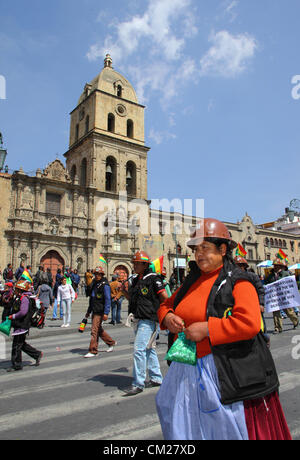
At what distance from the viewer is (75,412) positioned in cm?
382

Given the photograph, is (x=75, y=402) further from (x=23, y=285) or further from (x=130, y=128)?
(x=130, y=128)

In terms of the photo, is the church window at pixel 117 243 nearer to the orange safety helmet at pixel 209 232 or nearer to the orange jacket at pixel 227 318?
the orange safety helmet at pixel 209 232

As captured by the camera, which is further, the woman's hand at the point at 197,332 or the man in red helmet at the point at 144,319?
the man in red helmet at the point at 144,319

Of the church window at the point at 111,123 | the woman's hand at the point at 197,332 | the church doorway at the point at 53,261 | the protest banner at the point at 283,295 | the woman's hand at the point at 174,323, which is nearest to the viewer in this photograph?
the woman's hand at the point at 197,332

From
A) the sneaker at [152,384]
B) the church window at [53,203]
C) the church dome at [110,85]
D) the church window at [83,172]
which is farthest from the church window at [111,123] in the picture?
the sneaker at [152,384]

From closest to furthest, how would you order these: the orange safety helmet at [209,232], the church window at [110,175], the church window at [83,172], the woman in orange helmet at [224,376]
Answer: the woman in orange helmet at [224,376] < the orange safety helmet at [209,232] < the church window at [110,175] < the church window at [83,172]

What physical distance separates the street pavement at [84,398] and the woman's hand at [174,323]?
152cm

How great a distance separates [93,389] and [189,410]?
3.16 metres

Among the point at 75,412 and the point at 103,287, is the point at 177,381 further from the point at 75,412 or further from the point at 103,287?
the point at 103,287

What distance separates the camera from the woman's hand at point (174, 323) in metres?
2.21

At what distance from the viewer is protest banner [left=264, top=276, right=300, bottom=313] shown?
7619 millimetres

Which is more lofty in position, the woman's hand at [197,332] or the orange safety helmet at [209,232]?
the orange safety helmet at [209,232]

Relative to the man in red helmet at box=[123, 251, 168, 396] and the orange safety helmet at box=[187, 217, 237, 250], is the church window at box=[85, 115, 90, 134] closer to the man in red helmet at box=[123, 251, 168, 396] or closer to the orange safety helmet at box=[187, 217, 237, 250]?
the man in red helmet at box=[123, 251, 168, 396]
